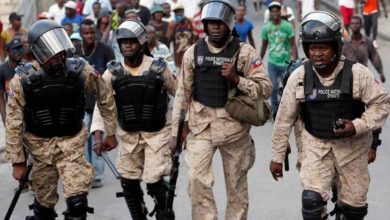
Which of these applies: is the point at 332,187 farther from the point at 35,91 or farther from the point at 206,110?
the point at 35,91

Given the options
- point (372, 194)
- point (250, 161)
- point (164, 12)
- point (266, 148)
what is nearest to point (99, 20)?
point (164, 12)

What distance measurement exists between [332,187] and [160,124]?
62.3 inches

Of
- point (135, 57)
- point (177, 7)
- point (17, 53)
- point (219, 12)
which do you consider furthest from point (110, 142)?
point (177, 7)

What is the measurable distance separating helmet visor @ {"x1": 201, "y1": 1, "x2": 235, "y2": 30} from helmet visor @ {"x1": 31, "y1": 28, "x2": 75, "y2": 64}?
1.07m

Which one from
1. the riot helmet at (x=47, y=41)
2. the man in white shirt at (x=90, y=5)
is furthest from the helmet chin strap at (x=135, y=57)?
the man in white shirt at (x=90, y=5)

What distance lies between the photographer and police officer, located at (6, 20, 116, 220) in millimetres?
7594

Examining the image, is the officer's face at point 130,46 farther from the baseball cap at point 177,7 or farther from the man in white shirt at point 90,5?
the man in white shirt at point 90,5

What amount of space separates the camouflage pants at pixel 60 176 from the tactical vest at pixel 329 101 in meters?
1.83

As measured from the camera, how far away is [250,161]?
8.16 meters

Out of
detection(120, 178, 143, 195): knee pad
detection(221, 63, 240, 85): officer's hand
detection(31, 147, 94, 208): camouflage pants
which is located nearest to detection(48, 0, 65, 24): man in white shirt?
detection(120, 178, 143, 195): knee pad

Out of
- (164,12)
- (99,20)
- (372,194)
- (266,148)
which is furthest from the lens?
(164,12)

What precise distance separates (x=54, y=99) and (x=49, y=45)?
0.42 metres

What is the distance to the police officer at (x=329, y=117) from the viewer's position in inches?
276

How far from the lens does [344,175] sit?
7258 mm
